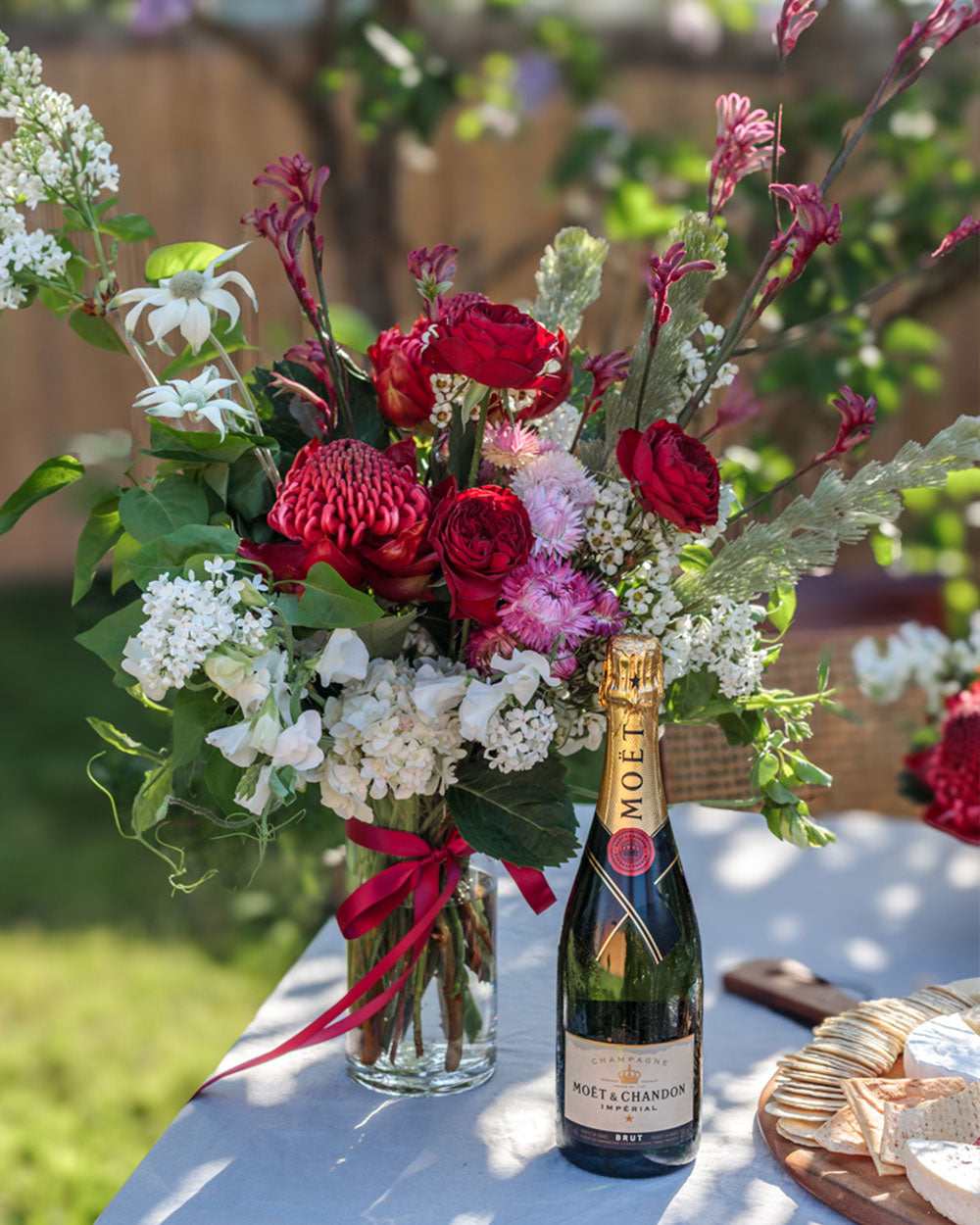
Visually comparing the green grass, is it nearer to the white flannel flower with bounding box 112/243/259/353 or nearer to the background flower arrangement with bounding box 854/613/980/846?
the background flower arrangement with bounding box 854/613/980/846

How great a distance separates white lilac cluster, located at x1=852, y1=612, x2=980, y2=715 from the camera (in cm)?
146

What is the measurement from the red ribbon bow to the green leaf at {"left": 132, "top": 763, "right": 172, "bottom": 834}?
0.15 meters

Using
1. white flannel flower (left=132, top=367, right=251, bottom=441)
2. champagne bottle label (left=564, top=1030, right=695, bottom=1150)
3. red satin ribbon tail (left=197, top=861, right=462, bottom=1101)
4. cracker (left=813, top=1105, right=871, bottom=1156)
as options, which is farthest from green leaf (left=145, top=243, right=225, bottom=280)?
cracker (left=813, top=1105, right=871, bottom=1156)

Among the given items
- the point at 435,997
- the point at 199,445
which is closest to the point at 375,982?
the point at 435,997

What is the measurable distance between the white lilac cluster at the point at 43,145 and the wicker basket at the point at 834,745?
0.87 m

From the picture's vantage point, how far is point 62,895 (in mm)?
2928

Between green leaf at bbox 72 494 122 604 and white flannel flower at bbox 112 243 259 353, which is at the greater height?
white flannel flower at bbox 112 243 259 353

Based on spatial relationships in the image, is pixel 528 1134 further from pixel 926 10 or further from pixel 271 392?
pixel 926 10

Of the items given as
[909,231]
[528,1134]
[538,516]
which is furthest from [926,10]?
[528,1134]

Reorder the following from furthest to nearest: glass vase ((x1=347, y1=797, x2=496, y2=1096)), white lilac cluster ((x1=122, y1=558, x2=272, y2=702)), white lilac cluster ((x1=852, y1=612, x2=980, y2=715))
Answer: white lilac cluster ((x1=852, y1=612, x2=980, y2=715)) < glass vase ((x1=347, y1=797, x2=496, y2=1096)) < white lilac cluster ((x1=122, y1=558, x2=272, y2=702))

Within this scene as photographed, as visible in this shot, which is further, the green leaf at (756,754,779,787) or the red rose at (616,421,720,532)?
the green leaf at (756,754,779,787)

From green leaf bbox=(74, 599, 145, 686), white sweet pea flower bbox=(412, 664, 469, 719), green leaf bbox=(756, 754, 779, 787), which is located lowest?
green leaf bbox=(756, 754, 779, 787)

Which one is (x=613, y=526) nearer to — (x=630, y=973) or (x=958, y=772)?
(x=630, y=973)

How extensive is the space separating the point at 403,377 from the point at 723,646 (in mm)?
271
